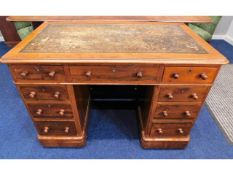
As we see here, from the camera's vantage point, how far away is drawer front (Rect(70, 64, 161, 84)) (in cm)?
83

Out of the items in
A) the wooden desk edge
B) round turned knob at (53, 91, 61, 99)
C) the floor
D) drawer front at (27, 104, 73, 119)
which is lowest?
the floor

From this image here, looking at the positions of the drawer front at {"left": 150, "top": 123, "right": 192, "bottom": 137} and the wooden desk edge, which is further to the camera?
the wooden desk edge

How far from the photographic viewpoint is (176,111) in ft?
3.39

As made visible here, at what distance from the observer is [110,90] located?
1.65m

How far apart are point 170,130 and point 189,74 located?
47 centimetres

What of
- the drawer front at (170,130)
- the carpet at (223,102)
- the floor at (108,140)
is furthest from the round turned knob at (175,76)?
the carpet at (223,102)

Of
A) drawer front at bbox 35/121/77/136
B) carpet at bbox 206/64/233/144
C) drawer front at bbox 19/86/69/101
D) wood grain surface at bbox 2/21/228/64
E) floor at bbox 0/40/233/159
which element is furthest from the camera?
carpet at bbox 206/64/233/144

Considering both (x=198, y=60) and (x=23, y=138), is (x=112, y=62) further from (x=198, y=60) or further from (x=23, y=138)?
(x=23, y=138)

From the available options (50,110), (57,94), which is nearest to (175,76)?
(57,94)

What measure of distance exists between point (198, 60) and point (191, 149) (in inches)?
31.1

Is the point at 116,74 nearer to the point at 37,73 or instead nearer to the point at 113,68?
the point at 113,68

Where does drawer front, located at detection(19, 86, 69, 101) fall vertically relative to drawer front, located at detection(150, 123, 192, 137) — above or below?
above

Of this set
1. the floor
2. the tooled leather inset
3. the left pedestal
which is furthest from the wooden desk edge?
the floor

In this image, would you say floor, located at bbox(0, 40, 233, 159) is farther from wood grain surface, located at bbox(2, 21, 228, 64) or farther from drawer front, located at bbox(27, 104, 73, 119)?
wood grain surface, located at bbox(2, 21, 228, 64)
